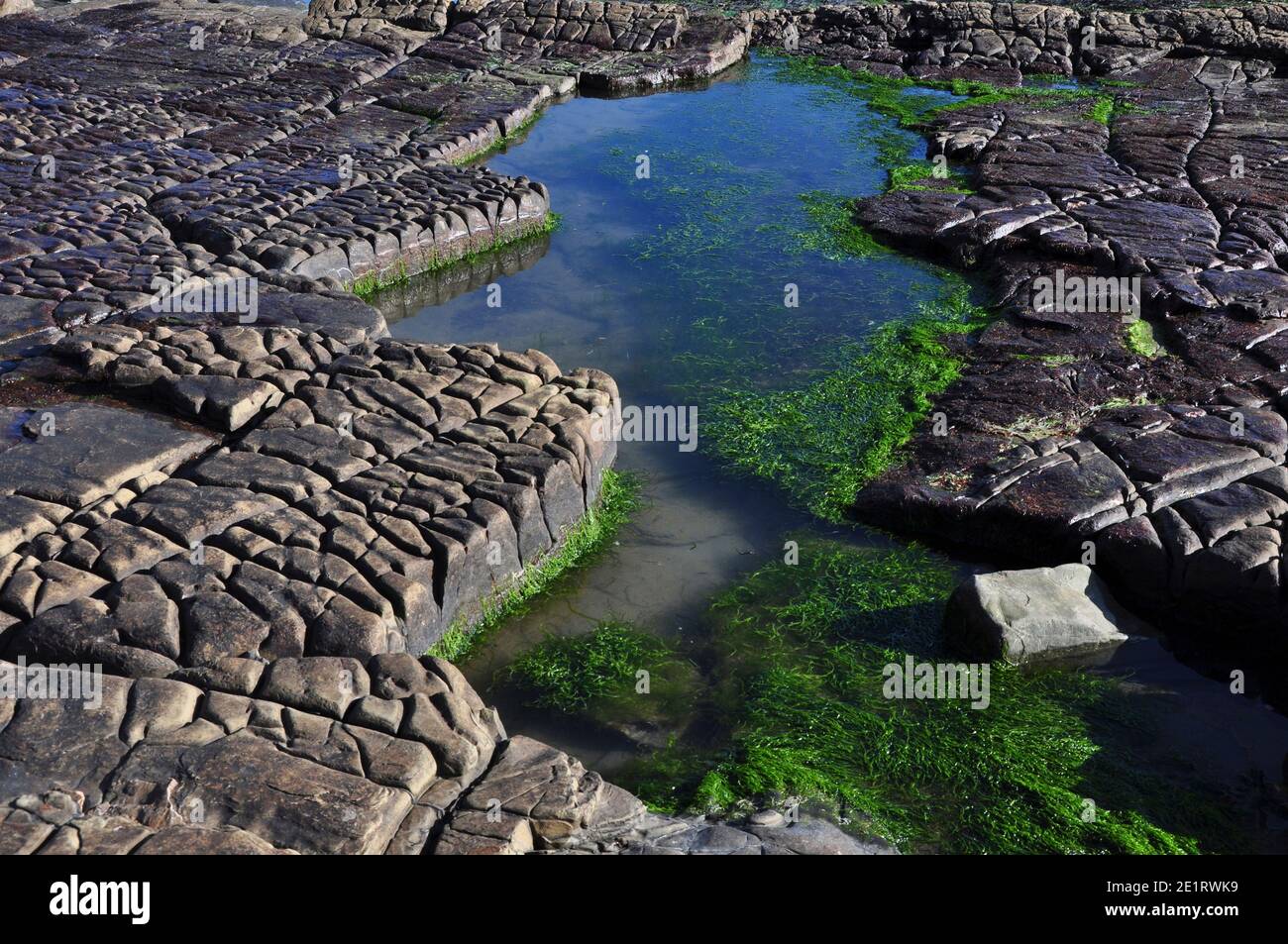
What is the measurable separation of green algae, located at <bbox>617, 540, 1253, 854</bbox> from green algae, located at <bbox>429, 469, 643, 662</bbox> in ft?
2.78

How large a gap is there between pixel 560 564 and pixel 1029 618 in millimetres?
2424

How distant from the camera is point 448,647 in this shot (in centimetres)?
586

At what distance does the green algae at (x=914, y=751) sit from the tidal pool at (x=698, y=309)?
15 cm

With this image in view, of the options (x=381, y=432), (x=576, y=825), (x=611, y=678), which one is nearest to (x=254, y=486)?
(x=381, y=432)

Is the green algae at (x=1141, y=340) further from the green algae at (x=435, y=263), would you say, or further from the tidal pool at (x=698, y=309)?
the green algae at (x=435, y=263)

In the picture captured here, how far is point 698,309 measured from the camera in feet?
32.2

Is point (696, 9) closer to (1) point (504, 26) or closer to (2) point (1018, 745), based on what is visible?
(1) point (504, 26)

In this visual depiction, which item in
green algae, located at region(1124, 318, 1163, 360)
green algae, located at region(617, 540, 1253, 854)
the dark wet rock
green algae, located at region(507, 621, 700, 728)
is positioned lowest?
green algae, located at region(507, 621, 700, 728)

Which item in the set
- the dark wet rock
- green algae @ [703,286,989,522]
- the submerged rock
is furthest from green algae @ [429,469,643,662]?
the submerged rock

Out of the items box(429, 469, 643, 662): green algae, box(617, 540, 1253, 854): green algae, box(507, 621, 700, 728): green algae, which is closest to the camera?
box(617, 540, 1253, 854): green algae

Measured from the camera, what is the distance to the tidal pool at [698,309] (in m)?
5.77

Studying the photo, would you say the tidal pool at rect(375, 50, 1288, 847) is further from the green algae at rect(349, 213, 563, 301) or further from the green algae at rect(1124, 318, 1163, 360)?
the green algae at rect(1124, 318, 1163, 360)

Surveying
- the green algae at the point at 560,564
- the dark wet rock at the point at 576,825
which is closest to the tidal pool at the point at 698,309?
the green algae at the point at 560,564

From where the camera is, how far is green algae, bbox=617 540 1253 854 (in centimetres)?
499
